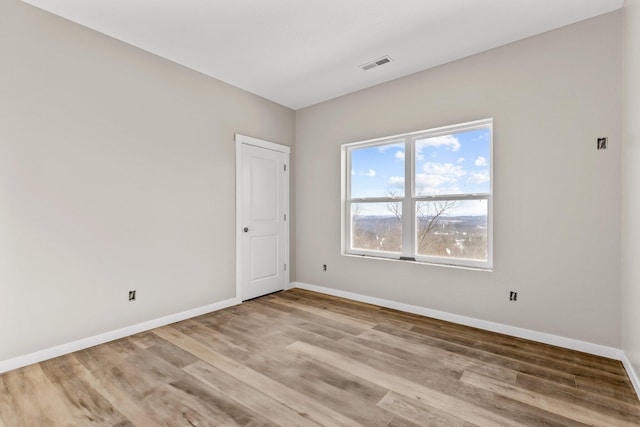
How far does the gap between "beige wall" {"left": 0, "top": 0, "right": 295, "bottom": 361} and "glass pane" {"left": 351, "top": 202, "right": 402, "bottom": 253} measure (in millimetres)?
1812

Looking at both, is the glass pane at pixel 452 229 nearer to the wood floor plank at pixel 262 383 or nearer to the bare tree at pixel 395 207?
the bare tree at pixel 395 207

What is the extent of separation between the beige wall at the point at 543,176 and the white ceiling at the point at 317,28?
0.81ft

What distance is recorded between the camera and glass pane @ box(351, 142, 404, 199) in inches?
154

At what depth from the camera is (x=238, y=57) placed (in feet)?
10.7

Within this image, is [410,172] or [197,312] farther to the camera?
[410,172]

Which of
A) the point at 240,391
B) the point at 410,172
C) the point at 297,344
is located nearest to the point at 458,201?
the point at 410,172

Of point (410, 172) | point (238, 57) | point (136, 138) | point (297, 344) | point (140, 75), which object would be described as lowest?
point (297, 344)

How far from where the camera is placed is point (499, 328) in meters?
3.02

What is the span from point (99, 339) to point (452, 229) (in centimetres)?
378

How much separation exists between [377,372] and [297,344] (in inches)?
32.1

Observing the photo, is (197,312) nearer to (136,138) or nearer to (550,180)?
(136,138)

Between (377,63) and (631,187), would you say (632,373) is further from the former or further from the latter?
(377,63)

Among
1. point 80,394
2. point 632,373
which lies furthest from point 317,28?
point 632,373

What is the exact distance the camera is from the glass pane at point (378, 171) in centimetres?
391
